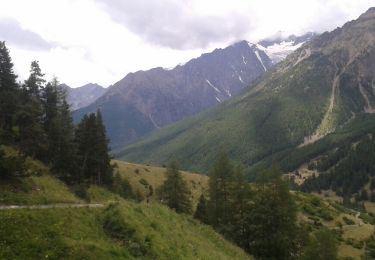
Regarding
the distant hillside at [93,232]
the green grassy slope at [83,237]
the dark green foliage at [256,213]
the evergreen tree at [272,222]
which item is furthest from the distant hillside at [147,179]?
the green grassy slope at [83,237]

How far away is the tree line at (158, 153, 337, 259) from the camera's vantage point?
57.4 m

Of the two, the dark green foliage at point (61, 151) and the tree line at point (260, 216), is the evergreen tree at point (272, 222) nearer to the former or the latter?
the tree line at point (260, 216)

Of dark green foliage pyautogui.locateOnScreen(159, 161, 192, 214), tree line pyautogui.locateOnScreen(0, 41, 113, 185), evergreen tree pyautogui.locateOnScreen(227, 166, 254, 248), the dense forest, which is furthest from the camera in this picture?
dark green foliage pyautogui.locateOnScreen(159, 161, 192, 214)

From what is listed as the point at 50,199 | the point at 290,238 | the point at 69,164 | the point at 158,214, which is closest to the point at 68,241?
the point at 50,199

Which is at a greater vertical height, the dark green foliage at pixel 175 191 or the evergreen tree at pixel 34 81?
→ the evergreen tree at pixel 34 81

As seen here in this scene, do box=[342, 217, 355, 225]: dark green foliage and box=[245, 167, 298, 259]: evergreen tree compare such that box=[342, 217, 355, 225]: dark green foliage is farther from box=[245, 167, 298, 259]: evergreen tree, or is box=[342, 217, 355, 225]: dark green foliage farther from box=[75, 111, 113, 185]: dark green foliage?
box=[75, 111, 113, 185]: dark green foliage

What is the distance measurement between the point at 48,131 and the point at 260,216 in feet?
103

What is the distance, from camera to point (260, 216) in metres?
58.2

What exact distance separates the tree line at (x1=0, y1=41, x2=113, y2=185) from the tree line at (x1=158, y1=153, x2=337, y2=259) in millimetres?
19426

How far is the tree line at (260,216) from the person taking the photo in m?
57.4

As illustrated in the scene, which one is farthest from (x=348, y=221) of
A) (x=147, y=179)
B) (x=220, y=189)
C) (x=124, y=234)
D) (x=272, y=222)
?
(x=124, y=234)

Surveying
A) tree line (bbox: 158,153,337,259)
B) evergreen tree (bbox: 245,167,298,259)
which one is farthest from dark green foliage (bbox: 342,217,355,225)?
evergreen tree (bbox: 245,167,298,259)

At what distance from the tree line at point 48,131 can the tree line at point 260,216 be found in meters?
19.4

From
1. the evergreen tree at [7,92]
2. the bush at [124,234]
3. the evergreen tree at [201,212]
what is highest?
the evergreen tree at [7,92]
